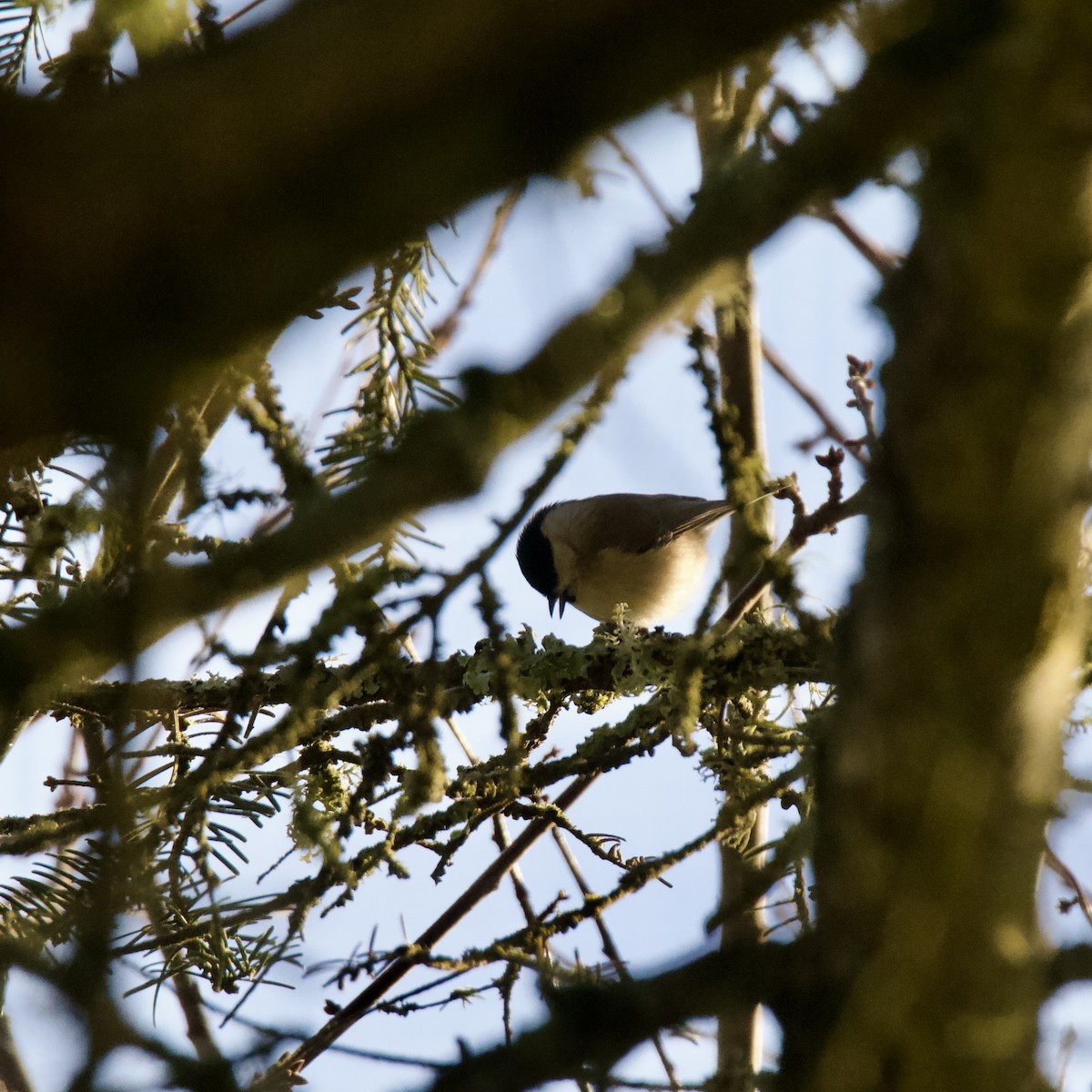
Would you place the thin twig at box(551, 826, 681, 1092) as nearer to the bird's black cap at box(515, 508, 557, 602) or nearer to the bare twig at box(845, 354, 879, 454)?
the bare twig at box(845, 354, 879, 454)

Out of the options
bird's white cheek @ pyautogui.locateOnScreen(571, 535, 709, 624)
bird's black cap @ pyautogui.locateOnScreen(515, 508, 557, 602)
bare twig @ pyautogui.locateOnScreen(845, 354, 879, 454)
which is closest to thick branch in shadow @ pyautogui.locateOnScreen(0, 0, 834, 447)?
bare twig @ pyautogui.locateOnScreen(845, 354, 879, 454)

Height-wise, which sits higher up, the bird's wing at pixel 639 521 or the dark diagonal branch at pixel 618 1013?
the bird's wing at pixel 639 521

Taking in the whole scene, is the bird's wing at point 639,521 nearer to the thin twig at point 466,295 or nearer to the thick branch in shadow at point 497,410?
the thin twig at point 466,295

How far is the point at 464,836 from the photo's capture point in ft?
7.19

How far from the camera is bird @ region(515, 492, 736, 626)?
5961 mm

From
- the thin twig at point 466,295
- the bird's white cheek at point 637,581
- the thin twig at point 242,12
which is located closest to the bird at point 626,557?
the bird's white cheek at point 637,581

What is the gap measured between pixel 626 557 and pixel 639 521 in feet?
0.79

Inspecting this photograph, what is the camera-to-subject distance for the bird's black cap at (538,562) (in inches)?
245

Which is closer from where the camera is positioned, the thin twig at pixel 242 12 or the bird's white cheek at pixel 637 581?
the thin twig at pixel 242 12

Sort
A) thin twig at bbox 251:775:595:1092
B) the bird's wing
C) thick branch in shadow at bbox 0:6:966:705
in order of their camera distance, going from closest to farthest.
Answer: thick branch in shadow at bbox 0:6:966:705 < thin twig at bbox 251:775:595:1092 < the bird's wing

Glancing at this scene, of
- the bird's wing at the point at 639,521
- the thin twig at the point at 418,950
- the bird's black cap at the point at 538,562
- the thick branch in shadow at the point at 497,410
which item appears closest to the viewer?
the thick branch in shadow at the point at 497,410

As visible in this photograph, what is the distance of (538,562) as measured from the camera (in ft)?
20.4

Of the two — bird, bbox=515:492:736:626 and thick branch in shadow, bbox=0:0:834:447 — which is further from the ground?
bird, bbox=515:492:736:626

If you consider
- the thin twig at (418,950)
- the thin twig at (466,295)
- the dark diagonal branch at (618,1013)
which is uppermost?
the thin twig at (466,295)
